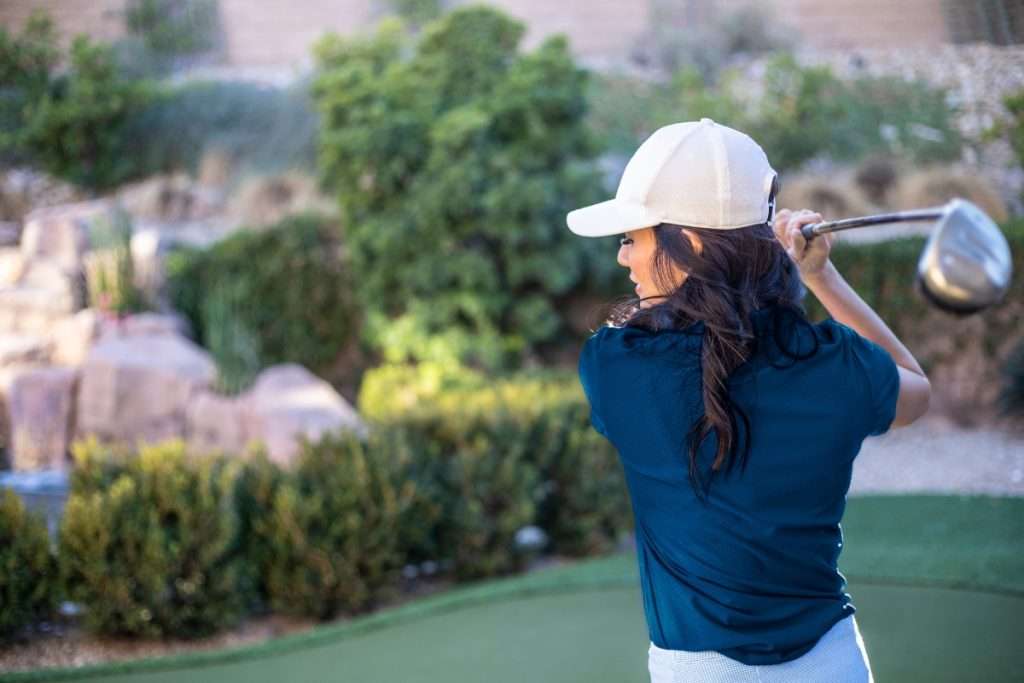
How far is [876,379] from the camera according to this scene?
5.62 feet

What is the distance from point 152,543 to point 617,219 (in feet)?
12.8

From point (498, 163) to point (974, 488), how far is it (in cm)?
430

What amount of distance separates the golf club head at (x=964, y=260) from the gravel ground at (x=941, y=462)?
18.2ft

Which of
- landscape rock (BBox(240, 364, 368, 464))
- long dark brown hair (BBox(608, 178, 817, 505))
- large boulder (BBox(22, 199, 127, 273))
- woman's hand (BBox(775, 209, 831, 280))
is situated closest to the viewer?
long dark brown hair (BBox(608, 178, 817, 505))

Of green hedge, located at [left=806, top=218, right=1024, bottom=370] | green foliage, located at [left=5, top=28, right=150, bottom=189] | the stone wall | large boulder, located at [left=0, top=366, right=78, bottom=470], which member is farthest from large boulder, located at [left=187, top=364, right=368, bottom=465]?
the stone wall

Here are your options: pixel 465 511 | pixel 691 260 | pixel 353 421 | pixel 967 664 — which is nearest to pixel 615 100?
pixel 353 421

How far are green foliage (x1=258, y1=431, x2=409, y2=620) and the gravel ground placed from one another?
3303mm

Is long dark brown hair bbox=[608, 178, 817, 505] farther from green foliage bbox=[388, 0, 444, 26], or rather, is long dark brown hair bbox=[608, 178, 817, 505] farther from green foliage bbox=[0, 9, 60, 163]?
green foliage bbox=[388, 0, 444, 26]

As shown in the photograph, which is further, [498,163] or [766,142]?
[766,142]

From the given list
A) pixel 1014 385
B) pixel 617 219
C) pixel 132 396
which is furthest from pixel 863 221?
pixel 132 396

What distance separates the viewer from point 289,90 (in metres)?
15.3

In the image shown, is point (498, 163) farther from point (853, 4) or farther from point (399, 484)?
point (853, 4)

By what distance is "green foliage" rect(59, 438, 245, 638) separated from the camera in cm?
506

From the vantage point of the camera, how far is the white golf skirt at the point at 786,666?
171cm
